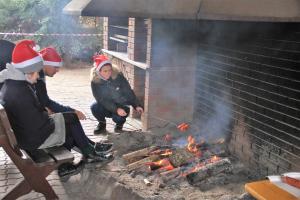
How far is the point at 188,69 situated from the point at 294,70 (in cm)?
247

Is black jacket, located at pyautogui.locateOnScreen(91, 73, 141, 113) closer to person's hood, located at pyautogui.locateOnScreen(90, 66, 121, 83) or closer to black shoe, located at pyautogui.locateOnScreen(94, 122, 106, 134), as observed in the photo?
person's hood, located at pyautogui.locateOnScreen(90, 66, 121, 83)

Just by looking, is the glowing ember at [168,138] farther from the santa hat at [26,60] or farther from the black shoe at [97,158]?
the santa hat at [26,60]

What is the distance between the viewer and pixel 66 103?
870cm

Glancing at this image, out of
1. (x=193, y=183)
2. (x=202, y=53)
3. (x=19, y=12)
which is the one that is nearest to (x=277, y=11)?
(x=193, y=183)

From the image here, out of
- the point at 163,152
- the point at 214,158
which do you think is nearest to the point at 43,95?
the point at 163,152

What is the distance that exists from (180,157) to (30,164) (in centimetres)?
177

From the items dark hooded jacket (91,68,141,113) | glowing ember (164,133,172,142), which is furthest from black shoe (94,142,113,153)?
dark hooded jacket (91,68,141,113)

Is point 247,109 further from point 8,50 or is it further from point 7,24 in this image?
point 7,24

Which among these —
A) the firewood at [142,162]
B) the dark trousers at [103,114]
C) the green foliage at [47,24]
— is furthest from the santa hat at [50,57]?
the green foliage at [47,24]

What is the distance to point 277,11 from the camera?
3672mm

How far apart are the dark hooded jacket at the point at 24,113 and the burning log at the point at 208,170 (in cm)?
173

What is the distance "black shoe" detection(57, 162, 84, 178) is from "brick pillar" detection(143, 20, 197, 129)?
1.91 meters

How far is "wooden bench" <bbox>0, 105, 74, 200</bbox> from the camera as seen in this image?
13.7ft

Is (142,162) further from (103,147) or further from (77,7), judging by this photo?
(77,7)
